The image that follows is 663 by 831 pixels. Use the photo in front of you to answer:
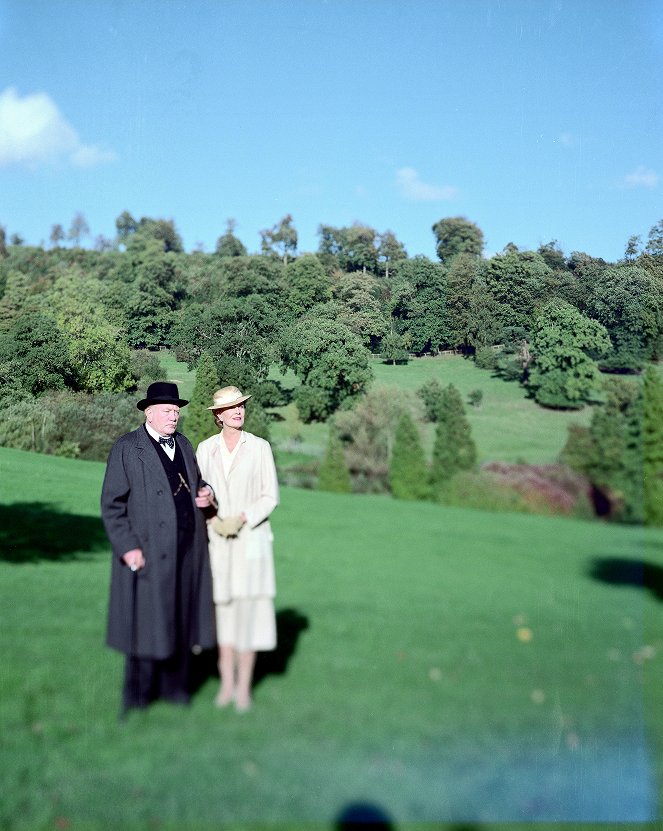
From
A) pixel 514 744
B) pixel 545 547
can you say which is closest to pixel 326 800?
pixel 514 744

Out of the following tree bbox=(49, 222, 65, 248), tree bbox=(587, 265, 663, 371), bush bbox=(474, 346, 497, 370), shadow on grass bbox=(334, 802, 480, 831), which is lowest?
shadow on grass bbox=(334, 802, 480, 831)

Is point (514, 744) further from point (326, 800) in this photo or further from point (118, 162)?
point (118, 162)

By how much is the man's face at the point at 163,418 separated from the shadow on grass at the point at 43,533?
10.2 ft

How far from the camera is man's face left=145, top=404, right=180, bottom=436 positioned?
13.5 feet

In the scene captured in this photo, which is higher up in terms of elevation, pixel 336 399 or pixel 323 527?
pixel 336 399

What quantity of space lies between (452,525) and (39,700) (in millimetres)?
3226

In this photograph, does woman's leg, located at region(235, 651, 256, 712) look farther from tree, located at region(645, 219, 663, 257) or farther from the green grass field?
tree, located at region(645, 219, 663, 257)

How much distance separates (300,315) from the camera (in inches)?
287

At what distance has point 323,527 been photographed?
21.2ft

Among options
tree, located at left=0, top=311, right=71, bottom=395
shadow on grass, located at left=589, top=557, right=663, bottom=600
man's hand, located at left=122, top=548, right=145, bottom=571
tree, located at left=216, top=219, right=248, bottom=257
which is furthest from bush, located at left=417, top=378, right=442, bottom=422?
tree, located at left=0, top=311, right=71, bottom=395

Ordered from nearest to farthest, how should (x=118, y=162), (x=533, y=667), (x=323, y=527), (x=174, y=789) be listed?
(x=174, y=789)
(x=533, y=667)
(x=323, y=527)
(x=118, y=162)

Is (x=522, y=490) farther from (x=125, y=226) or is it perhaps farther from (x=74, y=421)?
(x=125, y=226)

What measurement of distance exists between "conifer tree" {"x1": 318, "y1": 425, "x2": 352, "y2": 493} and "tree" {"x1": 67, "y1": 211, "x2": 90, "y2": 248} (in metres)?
3.64

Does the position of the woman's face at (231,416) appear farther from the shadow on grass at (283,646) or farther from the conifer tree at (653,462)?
the conifer tree at (653,462)
